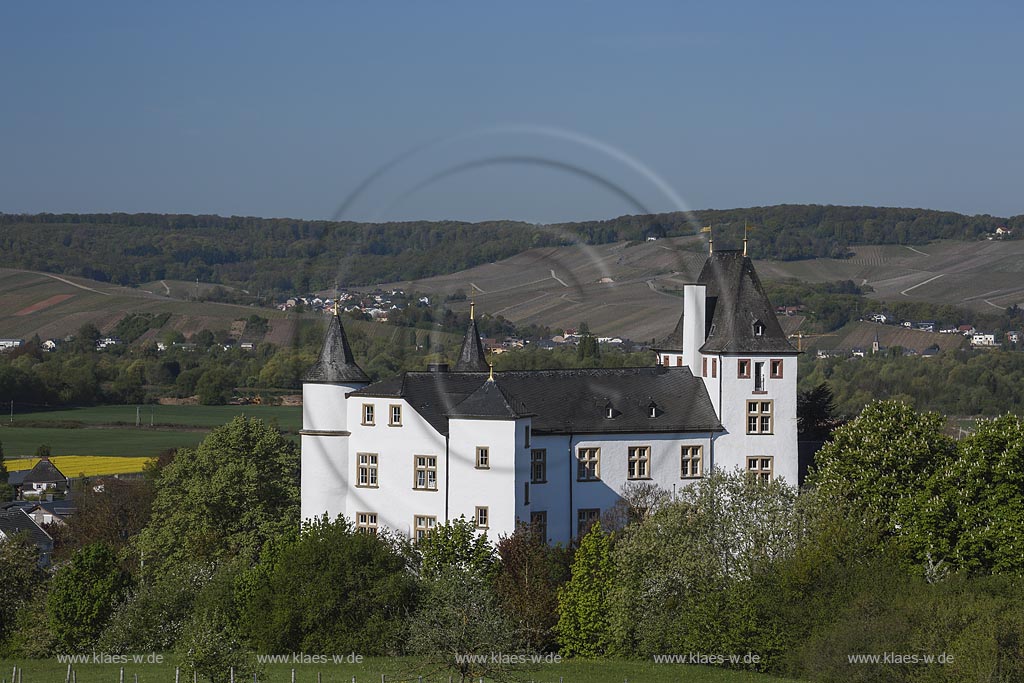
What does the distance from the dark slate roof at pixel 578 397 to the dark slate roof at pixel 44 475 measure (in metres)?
59.6

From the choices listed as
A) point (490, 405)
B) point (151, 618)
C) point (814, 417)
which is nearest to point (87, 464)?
point (814, 417)

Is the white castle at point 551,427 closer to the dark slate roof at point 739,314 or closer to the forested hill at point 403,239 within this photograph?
the dark slate roof at point 739,314

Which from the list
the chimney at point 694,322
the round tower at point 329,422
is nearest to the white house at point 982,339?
the chimney at point 694,322

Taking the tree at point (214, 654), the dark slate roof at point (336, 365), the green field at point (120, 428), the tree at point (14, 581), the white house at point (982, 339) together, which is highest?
the white house at point (982, 339)

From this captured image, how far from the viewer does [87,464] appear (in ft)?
397

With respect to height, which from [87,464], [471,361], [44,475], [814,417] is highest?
[471,361]

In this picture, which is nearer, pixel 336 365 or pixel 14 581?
pixel 14 581

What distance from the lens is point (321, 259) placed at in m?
49.9

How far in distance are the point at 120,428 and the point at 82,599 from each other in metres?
83.4

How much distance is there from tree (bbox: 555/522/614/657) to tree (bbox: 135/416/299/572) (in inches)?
675

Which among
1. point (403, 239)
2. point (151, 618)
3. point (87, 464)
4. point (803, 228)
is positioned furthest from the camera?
point (803, 228)

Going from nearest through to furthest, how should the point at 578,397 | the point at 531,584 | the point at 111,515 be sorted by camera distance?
1. the point at 531,584
2. the point at 578,397
3. the point at 111,515

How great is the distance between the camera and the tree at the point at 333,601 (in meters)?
52.5

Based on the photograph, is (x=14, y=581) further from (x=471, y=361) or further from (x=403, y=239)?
(x=403, y=239)
